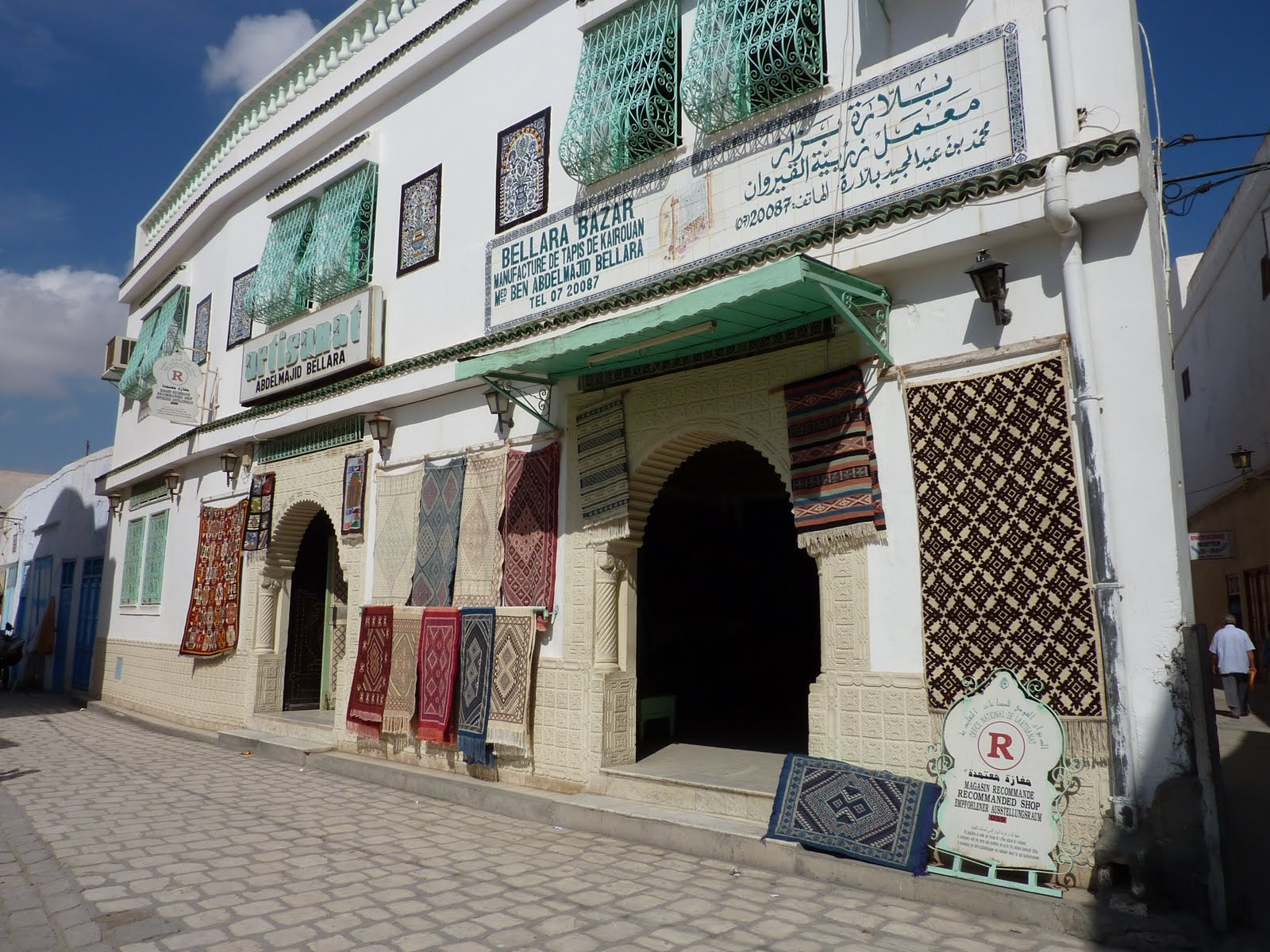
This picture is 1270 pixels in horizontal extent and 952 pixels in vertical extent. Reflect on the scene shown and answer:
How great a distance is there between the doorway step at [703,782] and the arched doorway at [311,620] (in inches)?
221

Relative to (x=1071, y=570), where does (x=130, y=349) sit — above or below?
above

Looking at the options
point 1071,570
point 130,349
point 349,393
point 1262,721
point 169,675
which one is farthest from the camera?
point 130,349

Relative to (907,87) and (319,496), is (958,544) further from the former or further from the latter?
(319,496)

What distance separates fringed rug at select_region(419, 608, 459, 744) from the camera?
23.0 feet

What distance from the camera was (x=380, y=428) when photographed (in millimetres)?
8258

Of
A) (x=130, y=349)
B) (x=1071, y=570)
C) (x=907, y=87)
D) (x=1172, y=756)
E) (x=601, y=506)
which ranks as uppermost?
(x=130, y=349)

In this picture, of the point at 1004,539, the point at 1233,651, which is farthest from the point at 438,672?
the point at 1233,651

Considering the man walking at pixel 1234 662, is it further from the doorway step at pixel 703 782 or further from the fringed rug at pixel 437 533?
the fringed rug at pixel 437 533

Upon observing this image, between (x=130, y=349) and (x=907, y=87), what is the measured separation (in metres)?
14.6

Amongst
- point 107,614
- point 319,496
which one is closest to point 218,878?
point 319,496

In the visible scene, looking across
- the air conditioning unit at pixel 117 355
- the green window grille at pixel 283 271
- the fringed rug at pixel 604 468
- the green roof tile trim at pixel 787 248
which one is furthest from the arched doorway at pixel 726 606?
the air conditioning unit at pixel 117 355

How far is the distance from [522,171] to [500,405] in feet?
6.52

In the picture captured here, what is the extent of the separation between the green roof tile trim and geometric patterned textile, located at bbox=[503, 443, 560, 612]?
1018mm

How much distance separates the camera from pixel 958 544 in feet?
14.7
